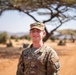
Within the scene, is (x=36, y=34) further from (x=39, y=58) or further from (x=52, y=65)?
(x=52, y=65)

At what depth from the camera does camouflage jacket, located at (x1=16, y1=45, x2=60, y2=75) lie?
4441mm

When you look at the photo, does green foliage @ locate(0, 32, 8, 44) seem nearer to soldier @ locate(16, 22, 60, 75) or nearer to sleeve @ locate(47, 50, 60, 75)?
soldier @ locate(16, 22, 60, 75)

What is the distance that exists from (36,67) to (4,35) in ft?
136

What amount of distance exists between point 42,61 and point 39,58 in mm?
68

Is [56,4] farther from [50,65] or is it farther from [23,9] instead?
[50,65]

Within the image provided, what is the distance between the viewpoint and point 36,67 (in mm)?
4500

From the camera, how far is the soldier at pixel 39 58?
4.45 metres

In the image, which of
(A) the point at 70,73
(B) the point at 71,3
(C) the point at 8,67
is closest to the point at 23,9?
(B) the point at 71,3

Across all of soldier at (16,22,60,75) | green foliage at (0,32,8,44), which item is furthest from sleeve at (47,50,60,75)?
green foliage at (0,32,8,44)

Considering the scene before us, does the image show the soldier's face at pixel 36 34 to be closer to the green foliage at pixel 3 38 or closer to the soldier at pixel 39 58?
the soldier at pixel 39 58

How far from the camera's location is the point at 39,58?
14.6 feet

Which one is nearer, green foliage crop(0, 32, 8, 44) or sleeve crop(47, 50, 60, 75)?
sleeve crop(47, 50, 60, 75)

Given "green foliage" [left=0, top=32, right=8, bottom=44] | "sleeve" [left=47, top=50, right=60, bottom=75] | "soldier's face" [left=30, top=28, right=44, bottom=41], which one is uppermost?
"soldier's face" [left=30, top=28, right=44, bottom=41]

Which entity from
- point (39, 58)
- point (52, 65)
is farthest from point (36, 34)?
point (52, 65)
